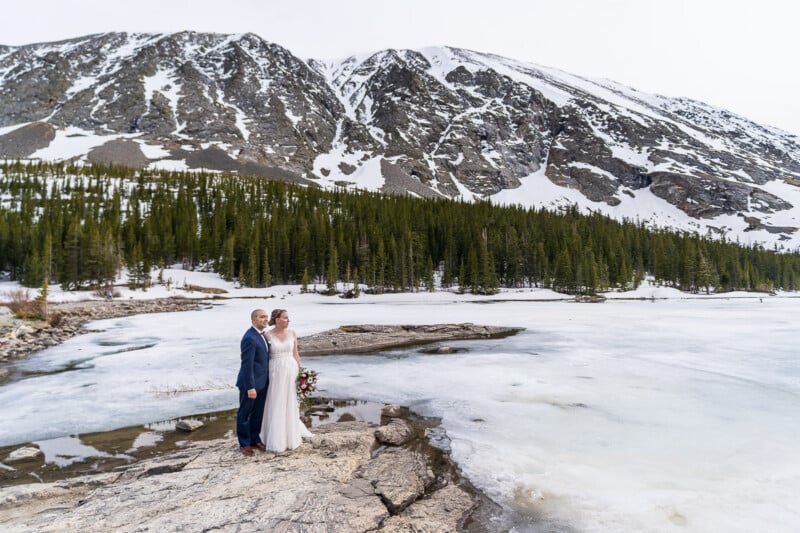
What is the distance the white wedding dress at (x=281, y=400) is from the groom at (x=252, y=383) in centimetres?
11

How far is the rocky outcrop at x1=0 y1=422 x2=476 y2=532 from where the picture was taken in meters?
4.34

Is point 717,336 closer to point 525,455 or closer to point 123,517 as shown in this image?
point 525,455

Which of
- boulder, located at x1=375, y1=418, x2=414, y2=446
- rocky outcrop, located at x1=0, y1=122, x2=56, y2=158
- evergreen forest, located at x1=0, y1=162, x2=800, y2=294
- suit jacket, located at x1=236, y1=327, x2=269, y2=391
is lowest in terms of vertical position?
boulder, located at x1=375, y1=418, x2=414, y2=446

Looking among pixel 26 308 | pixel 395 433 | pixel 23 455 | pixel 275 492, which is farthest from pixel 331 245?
pixel 275 492

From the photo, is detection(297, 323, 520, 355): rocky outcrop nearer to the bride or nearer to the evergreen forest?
the bride

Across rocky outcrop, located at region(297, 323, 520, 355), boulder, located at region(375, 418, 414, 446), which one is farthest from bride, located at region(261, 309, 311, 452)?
rocky outcrop, located at region(297, 323, 520, 355)

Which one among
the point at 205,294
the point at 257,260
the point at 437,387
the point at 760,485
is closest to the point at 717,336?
the point at 437,387

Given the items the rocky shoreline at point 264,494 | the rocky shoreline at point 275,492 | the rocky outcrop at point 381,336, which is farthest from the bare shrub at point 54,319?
the rocky shoreline at point 264,494

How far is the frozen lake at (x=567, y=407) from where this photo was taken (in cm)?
524

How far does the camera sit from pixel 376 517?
4617mm

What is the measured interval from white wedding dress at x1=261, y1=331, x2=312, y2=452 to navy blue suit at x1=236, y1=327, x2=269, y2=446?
11cm

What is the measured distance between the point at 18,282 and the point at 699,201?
220 meters

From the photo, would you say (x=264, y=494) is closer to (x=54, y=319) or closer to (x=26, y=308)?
(x=54, y=319)

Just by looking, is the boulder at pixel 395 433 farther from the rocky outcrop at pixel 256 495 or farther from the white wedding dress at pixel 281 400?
the white wedding dress at pixel 281 400
